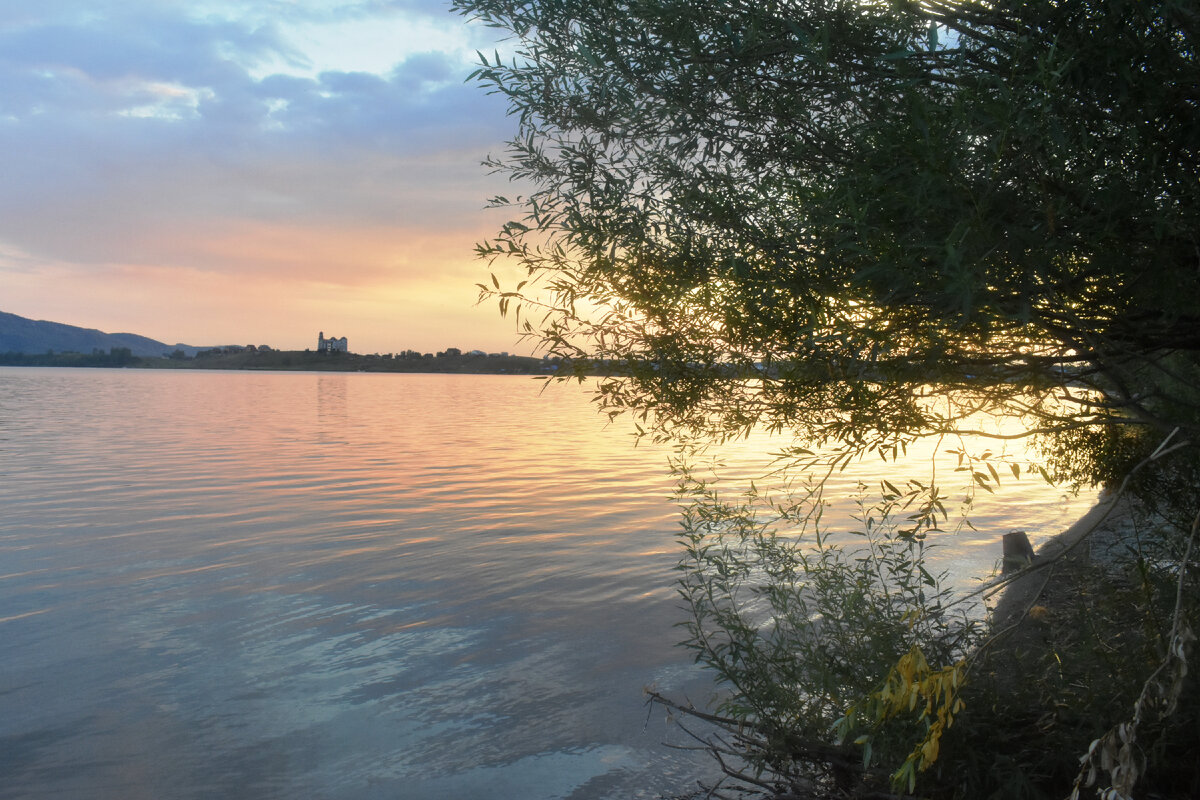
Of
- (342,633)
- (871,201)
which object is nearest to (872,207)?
(871,201)

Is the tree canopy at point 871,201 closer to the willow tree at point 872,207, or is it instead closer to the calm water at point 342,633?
the willow tree at point 872,207

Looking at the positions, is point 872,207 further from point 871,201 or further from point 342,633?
point 342,633

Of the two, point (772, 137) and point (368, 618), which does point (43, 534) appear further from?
point (772, 137)

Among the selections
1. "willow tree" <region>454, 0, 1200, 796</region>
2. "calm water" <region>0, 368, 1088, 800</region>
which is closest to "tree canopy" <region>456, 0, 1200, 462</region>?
"willow tree" <region>454, 0, 1200, 796</region>

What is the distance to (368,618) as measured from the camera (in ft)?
36.2

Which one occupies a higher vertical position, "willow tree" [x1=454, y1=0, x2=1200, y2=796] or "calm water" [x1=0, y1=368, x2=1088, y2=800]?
"willow tree" [x1=454, y1=0, x2=1200, y2=796]

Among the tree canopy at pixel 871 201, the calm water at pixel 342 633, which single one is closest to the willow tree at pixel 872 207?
the tree canopy at pixel 871 201

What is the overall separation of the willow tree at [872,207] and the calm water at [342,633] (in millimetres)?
3620

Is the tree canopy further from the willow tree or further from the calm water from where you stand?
the calm water

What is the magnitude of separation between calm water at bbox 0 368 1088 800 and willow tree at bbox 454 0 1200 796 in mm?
3620

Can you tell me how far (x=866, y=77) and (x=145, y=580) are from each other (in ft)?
40.1

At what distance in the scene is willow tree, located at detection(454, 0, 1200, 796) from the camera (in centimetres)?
373

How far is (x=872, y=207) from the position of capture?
4.08 meters

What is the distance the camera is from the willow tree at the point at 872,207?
373 cm
